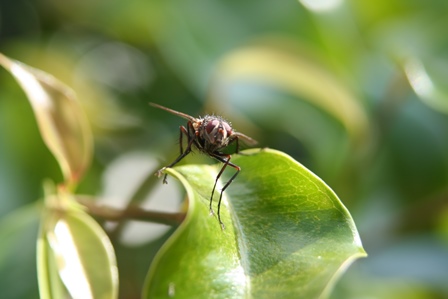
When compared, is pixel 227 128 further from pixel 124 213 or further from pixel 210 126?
pixel 124 213

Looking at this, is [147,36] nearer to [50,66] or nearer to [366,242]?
[50,66]

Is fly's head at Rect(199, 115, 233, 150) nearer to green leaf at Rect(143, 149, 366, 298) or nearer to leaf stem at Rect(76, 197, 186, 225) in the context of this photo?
leaf stem at Rect(76, 197, 186, 225)

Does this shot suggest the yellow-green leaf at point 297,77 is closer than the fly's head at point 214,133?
No

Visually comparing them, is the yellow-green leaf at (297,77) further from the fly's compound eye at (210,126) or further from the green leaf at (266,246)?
the green leaf at (266,246)

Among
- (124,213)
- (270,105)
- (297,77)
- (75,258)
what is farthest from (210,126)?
(270,105)

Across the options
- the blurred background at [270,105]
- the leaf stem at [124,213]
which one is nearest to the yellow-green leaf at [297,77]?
the blurred background at [270,105]

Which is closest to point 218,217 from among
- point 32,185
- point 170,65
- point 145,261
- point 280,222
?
point 280,222

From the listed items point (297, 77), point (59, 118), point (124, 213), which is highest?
point (297, 77)
